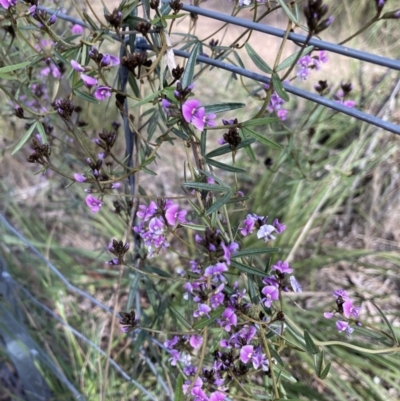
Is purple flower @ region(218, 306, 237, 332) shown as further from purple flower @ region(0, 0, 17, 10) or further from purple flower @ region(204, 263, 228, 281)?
purple flower @ region(0, 0, 17, 10)

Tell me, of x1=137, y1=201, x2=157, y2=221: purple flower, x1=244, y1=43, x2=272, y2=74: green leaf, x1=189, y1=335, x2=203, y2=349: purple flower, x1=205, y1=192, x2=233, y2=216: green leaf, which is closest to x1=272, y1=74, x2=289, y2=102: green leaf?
x1=244, y1=43, x2=272, y2=74: green leaf

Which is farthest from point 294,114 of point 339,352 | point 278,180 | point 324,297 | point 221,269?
point 221,269

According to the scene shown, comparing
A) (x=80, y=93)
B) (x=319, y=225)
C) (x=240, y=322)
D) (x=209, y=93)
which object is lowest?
(x=240, y=322)

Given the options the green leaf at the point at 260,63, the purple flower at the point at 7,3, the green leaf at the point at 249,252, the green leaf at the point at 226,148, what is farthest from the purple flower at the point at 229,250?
the purple flower at the point at 7,3

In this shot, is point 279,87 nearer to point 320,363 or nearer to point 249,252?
point 249,252

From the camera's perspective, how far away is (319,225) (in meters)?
1.92

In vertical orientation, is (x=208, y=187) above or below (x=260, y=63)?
below

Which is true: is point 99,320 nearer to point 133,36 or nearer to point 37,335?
point 37,335

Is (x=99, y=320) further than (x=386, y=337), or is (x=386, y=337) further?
(x=99, y=320)

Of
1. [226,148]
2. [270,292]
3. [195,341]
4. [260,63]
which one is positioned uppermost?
[260,63]

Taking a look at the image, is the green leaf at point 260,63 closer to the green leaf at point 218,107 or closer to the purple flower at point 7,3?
the green leaf at point 218,107

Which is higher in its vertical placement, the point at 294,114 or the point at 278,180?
the point at 294,114

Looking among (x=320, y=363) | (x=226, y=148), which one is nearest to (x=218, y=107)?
(x=226, y=148)

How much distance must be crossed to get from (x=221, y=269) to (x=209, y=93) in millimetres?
2391
